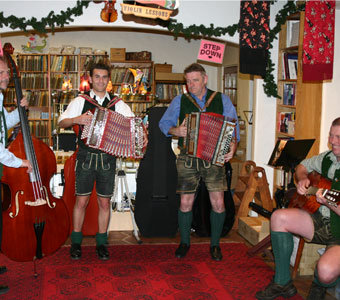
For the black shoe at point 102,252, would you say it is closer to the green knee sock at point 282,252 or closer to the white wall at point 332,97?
the green knee sock at point 282,252

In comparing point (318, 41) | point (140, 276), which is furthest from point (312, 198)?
point (318, 41)

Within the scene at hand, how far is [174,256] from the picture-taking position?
11.3 ft

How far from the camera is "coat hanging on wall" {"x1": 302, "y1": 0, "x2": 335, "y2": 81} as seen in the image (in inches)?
155

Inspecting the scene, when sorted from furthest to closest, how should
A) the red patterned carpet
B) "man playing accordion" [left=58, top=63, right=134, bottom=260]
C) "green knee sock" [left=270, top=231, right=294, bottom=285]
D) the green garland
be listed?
the green garland, "man playing accordion" [left=58, top=63, right=134, bottom=260], the red patterned carpet, "green knee sock" [left=270, top=231, right=294, bottom=285]

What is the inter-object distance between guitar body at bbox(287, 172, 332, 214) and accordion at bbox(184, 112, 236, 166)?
0.63m

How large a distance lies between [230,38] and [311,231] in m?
2.60

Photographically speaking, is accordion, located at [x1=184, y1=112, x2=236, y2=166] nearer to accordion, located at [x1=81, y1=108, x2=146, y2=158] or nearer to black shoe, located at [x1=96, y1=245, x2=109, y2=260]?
accordion, located at [x1=81, y1=108, x2=146, y2=158]

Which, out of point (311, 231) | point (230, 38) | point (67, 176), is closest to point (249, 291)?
point (311, 231)

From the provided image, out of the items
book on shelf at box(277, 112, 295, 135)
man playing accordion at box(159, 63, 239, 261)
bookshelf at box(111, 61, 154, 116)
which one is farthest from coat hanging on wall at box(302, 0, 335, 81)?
bookshelf at box(111, 61, 154, 116)

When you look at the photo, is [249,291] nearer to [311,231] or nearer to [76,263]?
[311,231]

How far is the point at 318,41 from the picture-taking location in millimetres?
4000

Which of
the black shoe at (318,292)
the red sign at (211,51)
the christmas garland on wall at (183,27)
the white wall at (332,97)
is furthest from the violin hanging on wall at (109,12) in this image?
the black shoe at (318,292)

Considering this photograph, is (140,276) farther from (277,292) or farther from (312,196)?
(312,196)

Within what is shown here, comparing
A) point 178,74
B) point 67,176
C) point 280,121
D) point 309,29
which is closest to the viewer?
point 67,176
